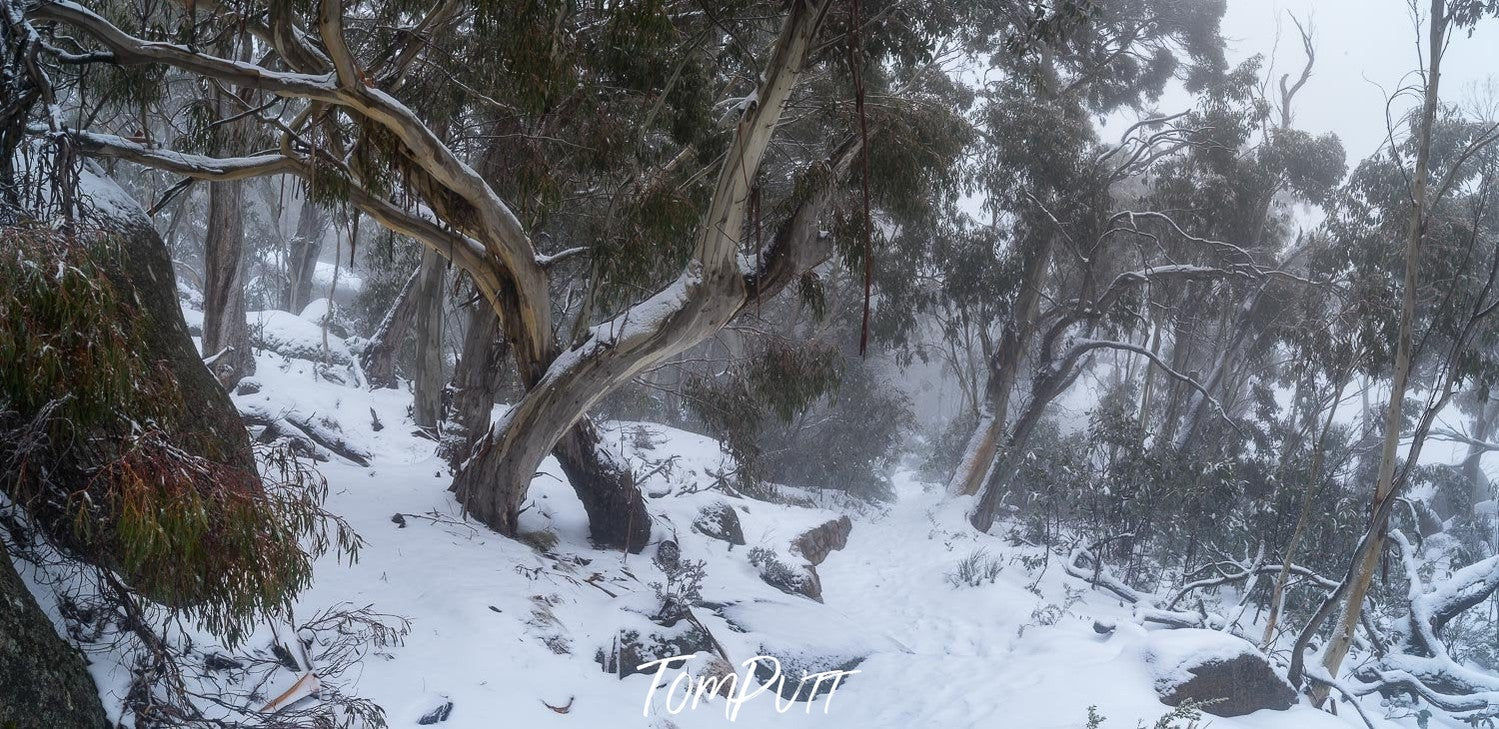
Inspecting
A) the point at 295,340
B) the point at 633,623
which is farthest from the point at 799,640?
the point at 295,340

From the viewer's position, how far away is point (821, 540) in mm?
10797

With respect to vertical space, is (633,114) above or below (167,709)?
above

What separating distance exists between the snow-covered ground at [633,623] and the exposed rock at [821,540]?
0.26 m

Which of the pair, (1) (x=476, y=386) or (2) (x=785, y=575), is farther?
(2) (x=785, y=575)

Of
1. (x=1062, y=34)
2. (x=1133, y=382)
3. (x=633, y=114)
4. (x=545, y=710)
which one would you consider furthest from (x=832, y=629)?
(x=1133, y=382)

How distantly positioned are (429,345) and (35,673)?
25.3ft

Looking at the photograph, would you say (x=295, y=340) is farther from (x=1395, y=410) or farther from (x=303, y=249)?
(x=1395, y=410)

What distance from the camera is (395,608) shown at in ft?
15.0

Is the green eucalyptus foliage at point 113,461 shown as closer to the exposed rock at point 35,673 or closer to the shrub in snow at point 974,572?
the exposed rock at point 35,673

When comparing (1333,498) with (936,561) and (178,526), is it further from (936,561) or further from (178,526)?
(178,526)

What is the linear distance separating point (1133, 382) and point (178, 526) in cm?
2164

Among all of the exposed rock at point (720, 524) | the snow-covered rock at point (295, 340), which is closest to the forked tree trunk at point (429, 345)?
the exposed rock at point (720, 524)

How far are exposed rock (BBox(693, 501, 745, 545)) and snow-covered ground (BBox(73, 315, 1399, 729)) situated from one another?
118mm

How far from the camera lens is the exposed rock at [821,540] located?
10133mm
